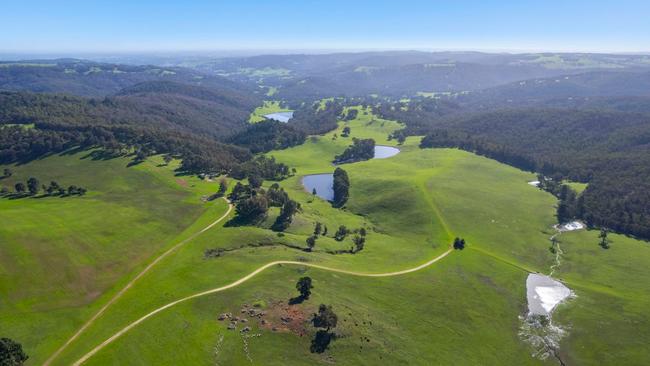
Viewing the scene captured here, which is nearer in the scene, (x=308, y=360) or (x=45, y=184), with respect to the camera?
(x=308, y=360)

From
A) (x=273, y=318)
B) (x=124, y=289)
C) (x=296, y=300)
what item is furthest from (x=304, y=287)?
(x=124, y=289)

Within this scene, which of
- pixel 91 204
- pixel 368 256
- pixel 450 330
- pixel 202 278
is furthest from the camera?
pixel 91 204

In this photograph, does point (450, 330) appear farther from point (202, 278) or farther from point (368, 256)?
point (202, 278)

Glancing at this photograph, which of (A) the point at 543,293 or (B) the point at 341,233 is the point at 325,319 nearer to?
(B) the point at 341,233

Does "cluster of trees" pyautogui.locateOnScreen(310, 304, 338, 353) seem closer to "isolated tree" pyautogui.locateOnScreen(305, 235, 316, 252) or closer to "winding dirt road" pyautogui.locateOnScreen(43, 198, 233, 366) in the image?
"isolated tree" pyautogui.locateOnScreen(305, 235, 316, 252)

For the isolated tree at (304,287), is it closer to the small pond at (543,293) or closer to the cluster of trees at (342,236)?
the cluster of trees at (342,236)

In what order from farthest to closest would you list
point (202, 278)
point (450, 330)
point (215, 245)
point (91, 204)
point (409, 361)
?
1. point (91, 204)
2. point (215, 245)
3. point (202, 278)
4. point (450, 330)
5. point (409, 361)

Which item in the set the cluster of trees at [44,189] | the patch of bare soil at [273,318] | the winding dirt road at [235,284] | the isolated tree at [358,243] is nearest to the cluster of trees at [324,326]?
the patch of bare soil at [273,318]

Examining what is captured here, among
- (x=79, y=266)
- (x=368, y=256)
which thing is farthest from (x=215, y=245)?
(x=368, y=256)
